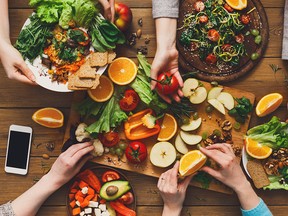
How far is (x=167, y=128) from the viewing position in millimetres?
1993

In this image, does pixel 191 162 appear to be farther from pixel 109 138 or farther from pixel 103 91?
pixel 103 91

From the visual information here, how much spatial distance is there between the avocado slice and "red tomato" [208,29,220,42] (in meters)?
0.75

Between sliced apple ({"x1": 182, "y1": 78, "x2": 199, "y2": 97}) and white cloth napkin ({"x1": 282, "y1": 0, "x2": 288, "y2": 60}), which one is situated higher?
white cloth napkin ({"x1": 282, "y1": 0, "x2": 288, "y2": 60})

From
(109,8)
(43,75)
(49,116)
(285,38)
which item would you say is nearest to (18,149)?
(49,116)

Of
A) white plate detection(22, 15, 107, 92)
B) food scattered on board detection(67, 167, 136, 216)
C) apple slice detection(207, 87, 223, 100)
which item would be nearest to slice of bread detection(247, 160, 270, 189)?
apple slice detection(207, 87, 223, 100)

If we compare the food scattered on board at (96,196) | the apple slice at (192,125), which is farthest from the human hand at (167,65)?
the food scattered on board at (96,196)

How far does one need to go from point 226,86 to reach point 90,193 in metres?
0.80

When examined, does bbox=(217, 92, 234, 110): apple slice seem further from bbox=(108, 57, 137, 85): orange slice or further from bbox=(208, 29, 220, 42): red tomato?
bbox=(108, 57, 137, 85): orange slice

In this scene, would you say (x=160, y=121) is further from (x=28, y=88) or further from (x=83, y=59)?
(x=28, y=88)

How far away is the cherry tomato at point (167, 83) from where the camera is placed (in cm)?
187

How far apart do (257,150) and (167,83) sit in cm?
51

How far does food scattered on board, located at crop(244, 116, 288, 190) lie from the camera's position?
1.97 meters

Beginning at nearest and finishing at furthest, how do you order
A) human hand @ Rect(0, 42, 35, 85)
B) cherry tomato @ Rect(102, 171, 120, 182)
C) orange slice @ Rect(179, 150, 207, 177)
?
1. human hand @ Rect(0, 42, 35, 85)
2. orange slice @ Rect(179, 150, 207, 177)
3. cherry tomato @ Rect(102, 171, 120, 182)

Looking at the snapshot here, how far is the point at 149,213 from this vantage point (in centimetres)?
207
